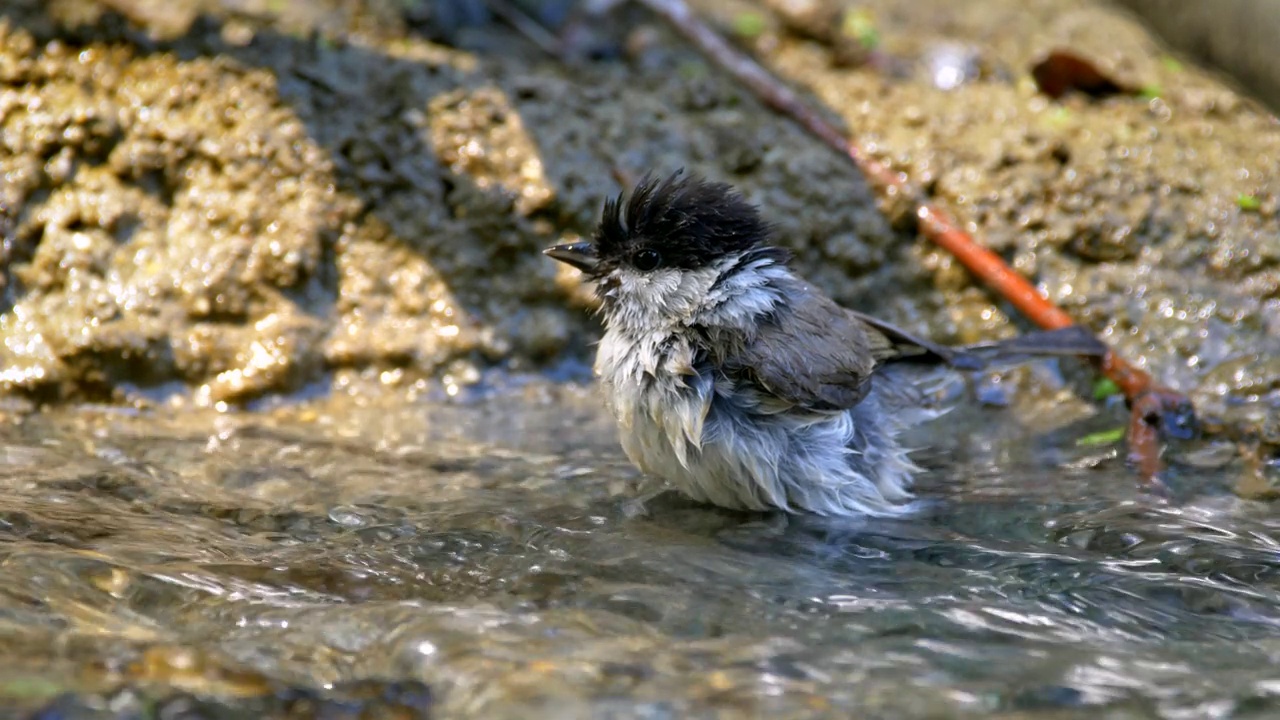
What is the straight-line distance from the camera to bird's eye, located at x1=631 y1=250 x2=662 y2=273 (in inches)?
169

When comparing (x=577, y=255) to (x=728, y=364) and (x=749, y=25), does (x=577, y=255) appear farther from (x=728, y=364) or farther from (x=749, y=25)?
(x=749, y=25)

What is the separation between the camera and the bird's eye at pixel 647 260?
14.1 feet

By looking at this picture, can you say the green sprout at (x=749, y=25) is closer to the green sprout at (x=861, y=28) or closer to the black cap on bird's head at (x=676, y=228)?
the green sprout at (x=861, y=28)

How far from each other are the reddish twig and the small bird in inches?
40.0

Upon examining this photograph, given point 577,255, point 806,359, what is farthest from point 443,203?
point 806,359

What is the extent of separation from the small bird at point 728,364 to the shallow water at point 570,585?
189 millimetres

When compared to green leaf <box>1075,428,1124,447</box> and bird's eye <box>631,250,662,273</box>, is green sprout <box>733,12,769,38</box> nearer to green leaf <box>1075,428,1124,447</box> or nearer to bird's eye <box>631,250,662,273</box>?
bird's eye <box>631,250,662,273</box>

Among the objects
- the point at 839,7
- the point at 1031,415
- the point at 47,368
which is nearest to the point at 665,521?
the point at 1031,415

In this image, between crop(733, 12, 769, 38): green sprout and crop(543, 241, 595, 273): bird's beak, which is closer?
crop(543, 241, 595, 273): bird's beak

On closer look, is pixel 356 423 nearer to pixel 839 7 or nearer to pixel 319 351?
pixel 319 351

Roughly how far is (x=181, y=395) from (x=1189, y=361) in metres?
4.64

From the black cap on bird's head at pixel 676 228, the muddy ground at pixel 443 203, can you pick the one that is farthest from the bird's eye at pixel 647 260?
the muddy ground at pixel 443 203

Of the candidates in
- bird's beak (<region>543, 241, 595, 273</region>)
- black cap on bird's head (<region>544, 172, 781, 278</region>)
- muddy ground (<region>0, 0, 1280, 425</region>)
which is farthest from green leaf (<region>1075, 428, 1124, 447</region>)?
bird's beak (<region>543, 241, 595, 273</region>)

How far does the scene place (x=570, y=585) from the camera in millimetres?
3328
